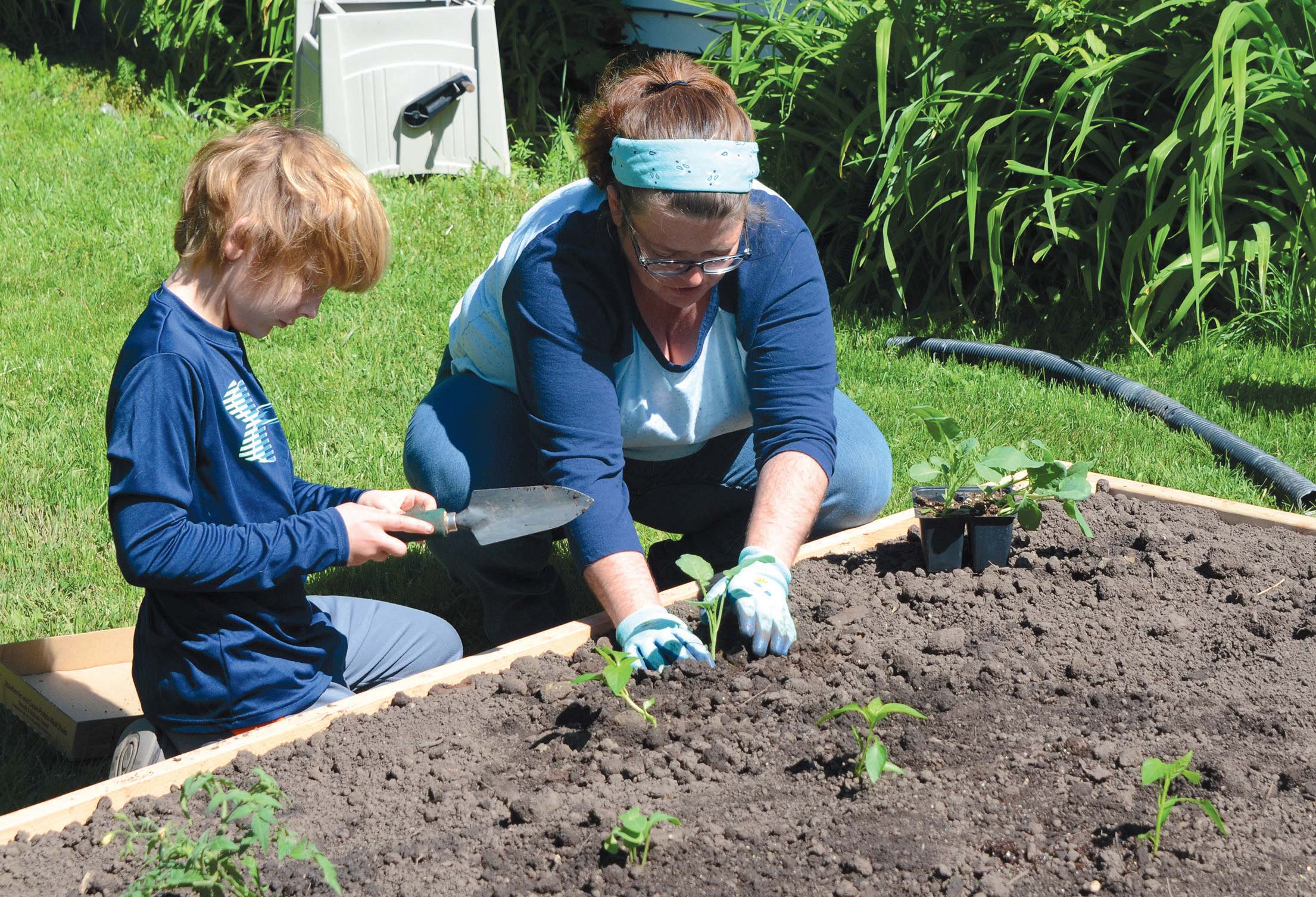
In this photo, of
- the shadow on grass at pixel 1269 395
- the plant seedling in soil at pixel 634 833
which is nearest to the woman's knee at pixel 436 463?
the plant seedling in soil at pixel 634 833

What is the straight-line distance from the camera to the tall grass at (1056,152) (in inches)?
159

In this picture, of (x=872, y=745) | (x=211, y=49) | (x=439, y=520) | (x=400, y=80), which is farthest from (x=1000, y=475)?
(x=211, y=49)

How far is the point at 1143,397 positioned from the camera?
3.86 m

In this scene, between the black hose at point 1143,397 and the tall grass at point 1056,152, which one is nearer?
the black hose at point 1143,397

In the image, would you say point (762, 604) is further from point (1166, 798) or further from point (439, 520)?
point (1166, 798)

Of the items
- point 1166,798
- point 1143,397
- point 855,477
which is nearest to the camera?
point 1166,798

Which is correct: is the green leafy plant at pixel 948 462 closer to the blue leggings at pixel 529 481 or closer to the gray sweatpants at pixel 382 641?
the blue leggings at pixel 529 481

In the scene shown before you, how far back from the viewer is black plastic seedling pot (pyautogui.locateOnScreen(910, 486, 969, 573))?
2549 millimetres

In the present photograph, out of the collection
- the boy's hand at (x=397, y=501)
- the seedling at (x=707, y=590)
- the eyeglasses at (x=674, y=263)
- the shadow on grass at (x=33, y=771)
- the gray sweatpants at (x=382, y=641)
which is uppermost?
the eyeglasses at (x=674, y=263)

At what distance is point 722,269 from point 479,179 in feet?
12.3

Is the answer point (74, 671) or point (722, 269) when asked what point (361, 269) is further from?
point (74, 671)

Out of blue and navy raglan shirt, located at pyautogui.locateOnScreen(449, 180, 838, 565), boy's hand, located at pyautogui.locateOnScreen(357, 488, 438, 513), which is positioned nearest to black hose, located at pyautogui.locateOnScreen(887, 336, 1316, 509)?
blue and navy raglan shirt, located at pyautogui.locateOnScreen(449, 180, 838, 565)

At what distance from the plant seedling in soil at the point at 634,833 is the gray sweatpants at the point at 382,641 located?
2.63 ft

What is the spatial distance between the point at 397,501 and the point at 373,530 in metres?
0.26
